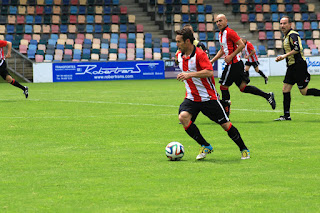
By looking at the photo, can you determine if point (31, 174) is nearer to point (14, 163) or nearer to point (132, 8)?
point (14, 163)

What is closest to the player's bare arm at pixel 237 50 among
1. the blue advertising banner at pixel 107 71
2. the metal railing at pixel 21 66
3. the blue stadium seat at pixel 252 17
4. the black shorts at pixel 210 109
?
the black shorts at pixel 210 109

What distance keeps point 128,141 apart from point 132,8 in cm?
3268

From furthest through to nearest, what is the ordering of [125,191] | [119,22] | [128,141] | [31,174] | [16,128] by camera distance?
[119,22] < [16,128] < [128,141] < [31,174] < [125,191]

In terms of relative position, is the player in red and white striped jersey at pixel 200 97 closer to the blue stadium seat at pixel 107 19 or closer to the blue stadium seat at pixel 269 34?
the blue stadium seat at pixel 107 19

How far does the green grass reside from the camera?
18.9ft

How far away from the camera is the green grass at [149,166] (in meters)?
5.77

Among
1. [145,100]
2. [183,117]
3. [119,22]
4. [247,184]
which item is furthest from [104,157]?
[119,22]

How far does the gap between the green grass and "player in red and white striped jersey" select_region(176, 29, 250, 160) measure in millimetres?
282

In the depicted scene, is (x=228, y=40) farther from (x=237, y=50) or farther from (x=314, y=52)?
(x=314, y=52)

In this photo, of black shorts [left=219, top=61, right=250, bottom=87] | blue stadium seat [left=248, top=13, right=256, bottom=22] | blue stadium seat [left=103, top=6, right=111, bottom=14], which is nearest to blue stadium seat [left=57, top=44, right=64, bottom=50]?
blue stadium seat [left=103, top=6, right=111, bottom=14]

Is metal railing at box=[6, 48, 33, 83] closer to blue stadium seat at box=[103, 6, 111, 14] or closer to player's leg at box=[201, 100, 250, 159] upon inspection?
blue stadium seat at box=[103, 6, 111, 14]

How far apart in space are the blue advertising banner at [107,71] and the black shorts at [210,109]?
2628cm

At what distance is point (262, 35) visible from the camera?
138 ft

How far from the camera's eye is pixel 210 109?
845cm
